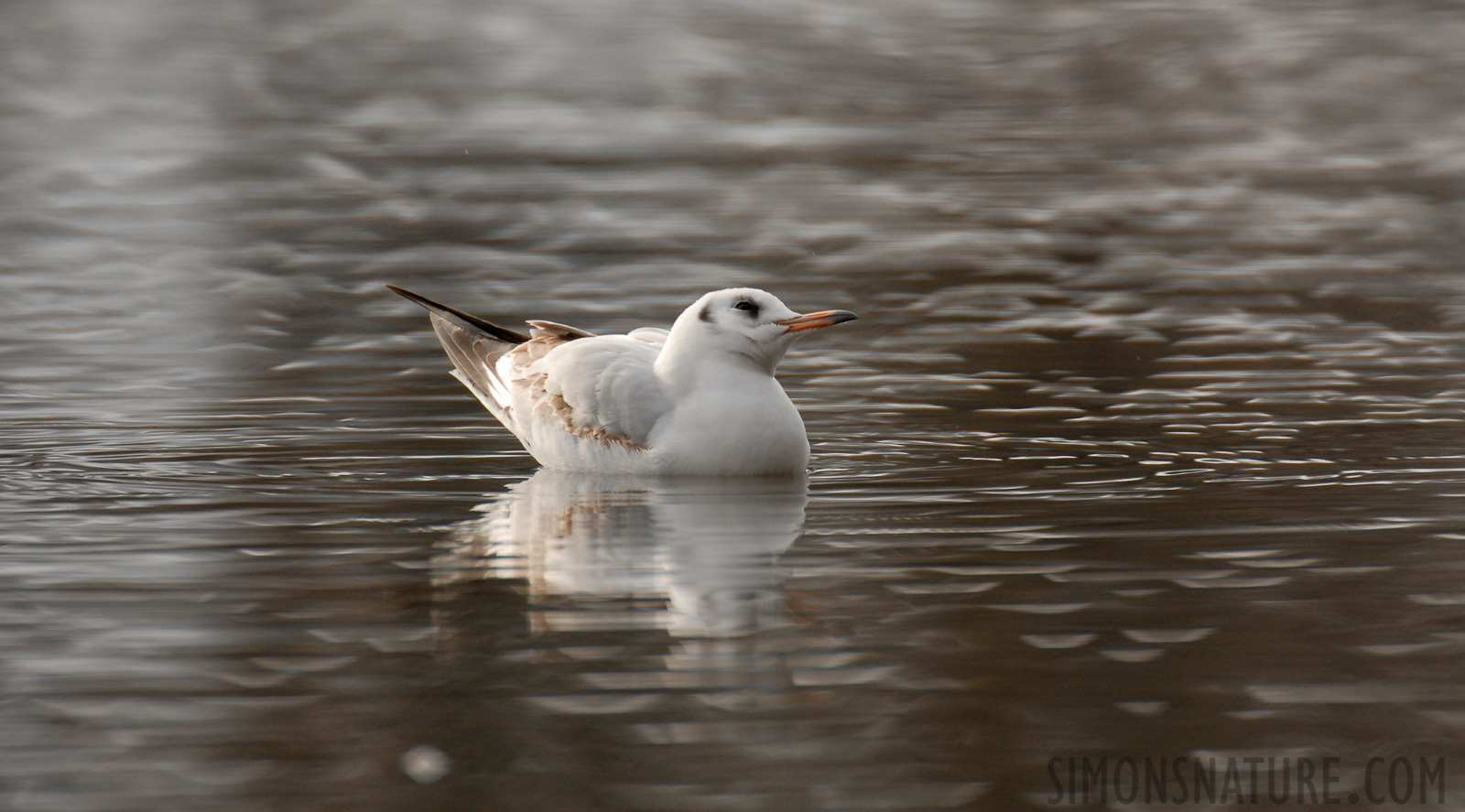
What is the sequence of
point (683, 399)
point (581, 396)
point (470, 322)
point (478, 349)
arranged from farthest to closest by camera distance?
1. point (470, 322)
2. point (478, 349)
3. point (581, 396)
4. point (683, 399)

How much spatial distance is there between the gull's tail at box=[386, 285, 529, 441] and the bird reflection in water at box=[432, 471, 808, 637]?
687 millimetres

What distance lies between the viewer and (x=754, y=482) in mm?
7723

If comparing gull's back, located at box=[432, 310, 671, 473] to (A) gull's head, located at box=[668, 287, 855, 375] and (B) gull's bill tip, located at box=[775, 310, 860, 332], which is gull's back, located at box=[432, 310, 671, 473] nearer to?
(A) gull's head, located at box=[668, 287, 855, 375]

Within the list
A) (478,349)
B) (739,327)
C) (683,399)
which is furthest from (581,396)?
(478,349)

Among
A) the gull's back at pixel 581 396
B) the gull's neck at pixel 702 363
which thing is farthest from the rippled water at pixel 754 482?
the gull's neck at pixel 702 363

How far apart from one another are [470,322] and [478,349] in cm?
18

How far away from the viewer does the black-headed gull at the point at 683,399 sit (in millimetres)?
7711

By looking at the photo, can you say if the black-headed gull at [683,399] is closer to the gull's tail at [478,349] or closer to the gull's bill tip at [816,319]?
the gull's bill tip at [816,319]

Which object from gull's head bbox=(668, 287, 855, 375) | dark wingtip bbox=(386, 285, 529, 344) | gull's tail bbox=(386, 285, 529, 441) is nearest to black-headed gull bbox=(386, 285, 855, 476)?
A: gull's head bbox=(668, 287, 855, 375)

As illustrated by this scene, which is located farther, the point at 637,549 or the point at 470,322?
the point at 470,322

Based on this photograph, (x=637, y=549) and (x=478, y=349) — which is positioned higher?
(x=478, y=349)

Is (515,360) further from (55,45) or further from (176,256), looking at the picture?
(55,45)

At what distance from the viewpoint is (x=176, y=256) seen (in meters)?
14.6

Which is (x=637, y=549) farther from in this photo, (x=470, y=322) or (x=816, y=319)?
(x=470, y=322)
